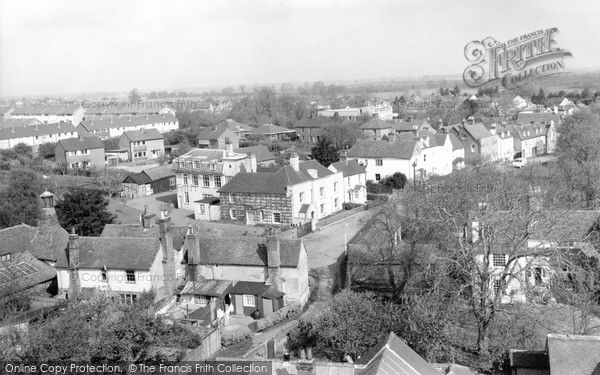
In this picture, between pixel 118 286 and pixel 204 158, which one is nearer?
pixel 118 286

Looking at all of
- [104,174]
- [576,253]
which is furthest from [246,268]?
[104,174]

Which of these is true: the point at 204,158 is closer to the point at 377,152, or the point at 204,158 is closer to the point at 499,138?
the point at 377,152

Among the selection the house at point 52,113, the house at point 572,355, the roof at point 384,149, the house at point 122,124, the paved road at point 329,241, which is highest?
the house at point 52,113

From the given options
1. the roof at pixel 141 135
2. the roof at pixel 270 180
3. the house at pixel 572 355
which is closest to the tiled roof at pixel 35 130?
the roof at pixel 141 135

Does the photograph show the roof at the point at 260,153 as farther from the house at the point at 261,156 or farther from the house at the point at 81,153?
the house at the point at 81,153

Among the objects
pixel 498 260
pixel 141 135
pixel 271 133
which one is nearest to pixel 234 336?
pixel 498 260

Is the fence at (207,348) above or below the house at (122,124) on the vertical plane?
below

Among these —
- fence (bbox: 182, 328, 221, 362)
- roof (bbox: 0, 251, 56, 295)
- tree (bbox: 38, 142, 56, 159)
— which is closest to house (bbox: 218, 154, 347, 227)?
roof (bbox: 0, 251, 56, 295)

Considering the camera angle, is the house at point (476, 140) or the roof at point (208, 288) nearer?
the roof at point (208, 288)
